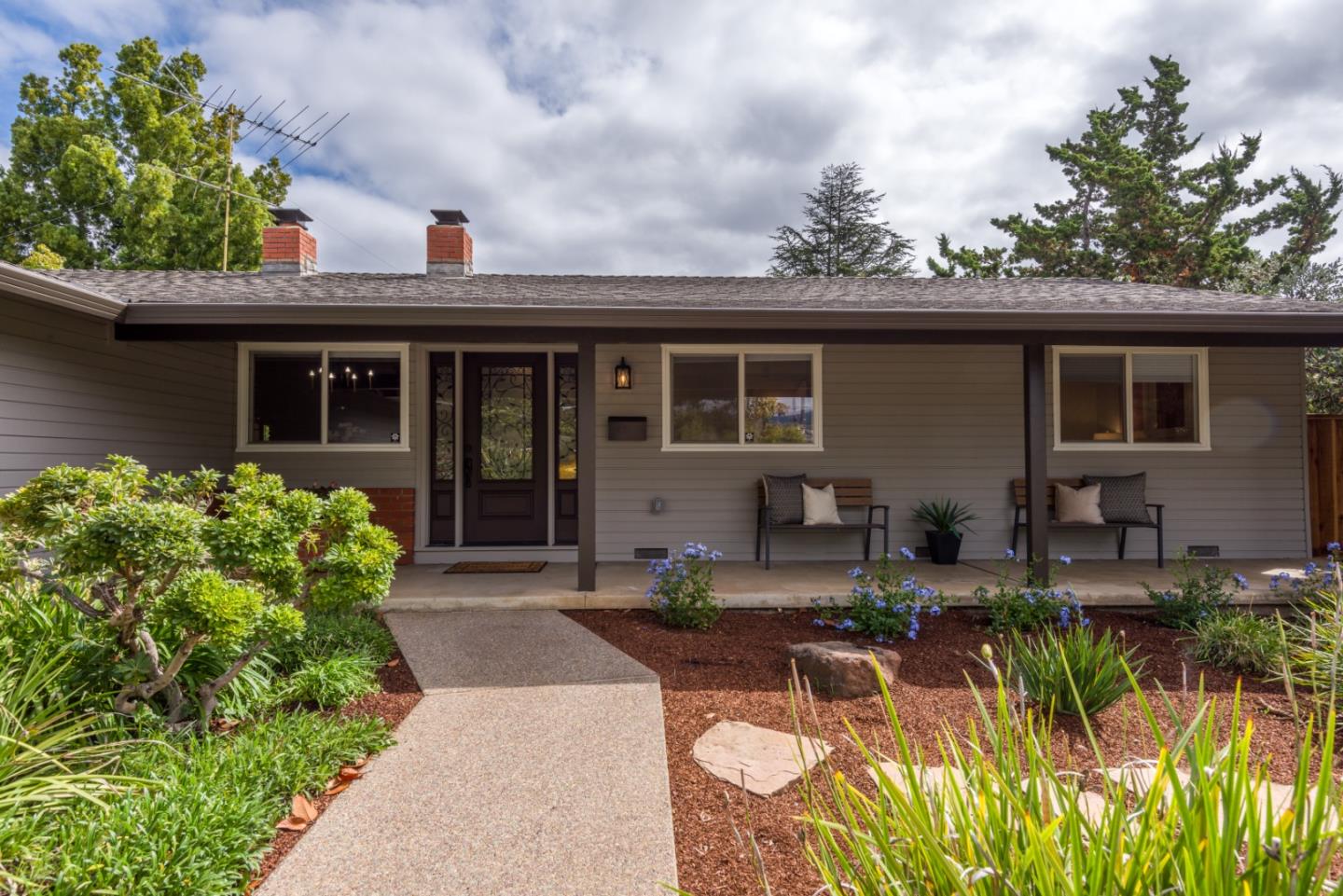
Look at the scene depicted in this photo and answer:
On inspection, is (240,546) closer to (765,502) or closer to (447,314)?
(447,314)

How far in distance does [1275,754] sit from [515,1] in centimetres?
923

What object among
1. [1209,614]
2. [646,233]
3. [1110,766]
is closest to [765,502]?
[1209,614]

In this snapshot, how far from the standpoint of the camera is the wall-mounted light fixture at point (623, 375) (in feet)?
20.7

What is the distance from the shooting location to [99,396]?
4891 mm

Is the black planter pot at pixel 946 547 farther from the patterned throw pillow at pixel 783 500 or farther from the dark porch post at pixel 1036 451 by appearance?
the patterned throw pillow at pixel 783 500

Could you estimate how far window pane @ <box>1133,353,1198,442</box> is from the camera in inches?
252

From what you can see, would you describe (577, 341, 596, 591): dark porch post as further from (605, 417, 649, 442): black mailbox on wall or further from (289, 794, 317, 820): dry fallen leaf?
(289, 794, 317, 820): dry fallen leaf

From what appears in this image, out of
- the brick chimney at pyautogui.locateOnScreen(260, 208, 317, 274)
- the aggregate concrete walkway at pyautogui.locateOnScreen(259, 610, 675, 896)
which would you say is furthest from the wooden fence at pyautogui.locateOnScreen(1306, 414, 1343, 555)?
the brick chimney at pyautogui.locateOnScreen(260, 208, 317, 274)

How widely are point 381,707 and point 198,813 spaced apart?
1.21m

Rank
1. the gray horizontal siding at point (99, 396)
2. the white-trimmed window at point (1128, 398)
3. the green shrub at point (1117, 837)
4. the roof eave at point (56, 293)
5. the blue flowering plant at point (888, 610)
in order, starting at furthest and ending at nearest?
the white-trimmed window at point (1128, 398)
the gray horizontal siding at point (99, 396)
the blue flowering plant at point (888, 610)
the roof eave at point (56, 293)
the green shrub at point (1117, 837)

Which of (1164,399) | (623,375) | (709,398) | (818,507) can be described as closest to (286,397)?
(623,375)

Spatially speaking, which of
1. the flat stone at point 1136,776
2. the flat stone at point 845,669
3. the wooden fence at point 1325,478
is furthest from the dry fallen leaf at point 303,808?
the wooden fence at point 1325,478

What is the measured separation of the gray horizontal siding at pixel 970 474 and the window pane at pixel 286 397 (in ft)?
8.89

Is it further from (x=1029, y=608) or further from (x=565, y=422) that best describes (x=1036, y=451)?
(x=565, y=422)
